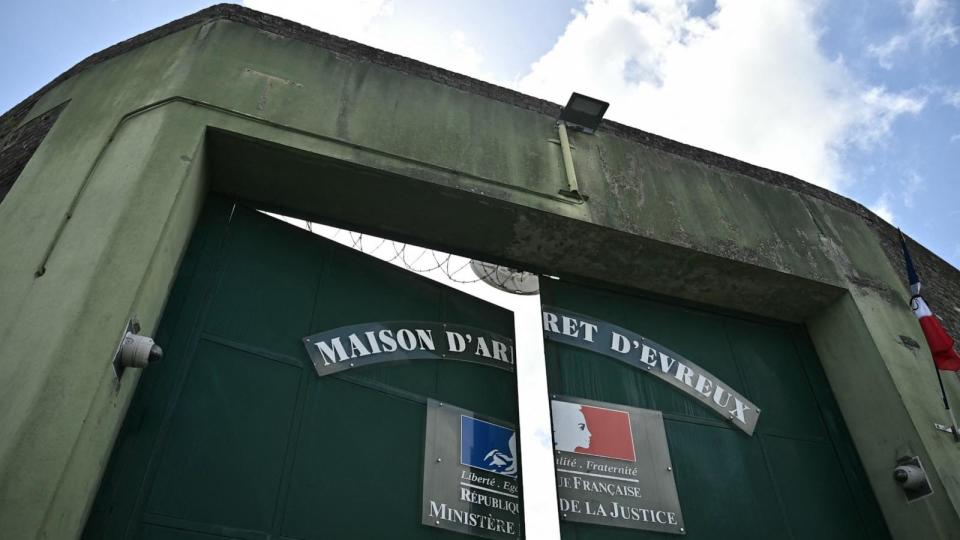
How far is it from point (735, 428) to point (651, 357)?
0.96m

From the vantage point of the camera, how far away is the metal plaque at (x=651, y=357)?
614 cm

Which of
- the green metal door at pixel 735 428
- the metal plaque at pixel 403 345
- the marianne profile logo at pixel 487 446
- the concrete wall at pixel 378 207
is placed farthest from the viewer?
the green metal door at pixel 735 428

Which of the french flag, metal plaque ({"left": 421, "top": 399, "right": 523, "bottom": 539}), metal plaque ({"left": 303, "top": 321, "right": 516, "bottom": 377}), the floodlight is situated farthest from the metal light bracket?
the french flag

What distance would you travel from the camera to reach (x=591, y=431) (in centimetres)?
556

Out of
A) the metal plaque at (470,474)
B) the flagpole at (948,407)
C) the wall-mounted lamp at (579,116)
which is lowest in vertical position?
the metal plaque at (470,474)

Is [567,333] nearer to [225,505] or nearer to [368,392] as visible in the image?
[368,392]

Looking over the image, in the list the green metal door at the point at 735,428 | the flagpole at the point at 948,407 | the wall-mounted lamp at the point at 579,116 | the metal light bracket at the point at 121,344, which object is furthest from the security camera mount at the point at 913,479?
the metal light bracket at the point at 121,344

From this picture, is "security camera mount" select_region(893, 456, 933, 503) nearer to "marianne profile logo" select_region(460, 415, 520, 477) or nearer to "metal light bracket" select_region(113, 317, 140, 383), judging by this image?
"marianne profile logo" select_region(460, 415, 520, 477)

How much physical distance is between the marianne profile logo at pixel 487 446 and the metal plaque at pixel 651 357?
978 millimetres

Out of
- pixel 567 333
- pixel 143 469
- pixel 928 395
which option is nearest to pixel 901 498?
pixel 928 395

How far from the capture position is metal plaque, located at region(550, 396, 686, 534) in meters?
5.21

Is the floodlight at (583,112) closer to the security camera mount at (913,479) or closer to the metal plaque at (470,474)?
the metal plaque at (470,474)

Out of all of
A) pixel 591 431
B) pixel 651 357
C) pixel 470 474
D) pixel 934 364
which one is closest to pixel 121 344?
pixel 470 474

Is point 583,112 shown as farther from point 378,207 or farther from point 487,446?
point 487,446
